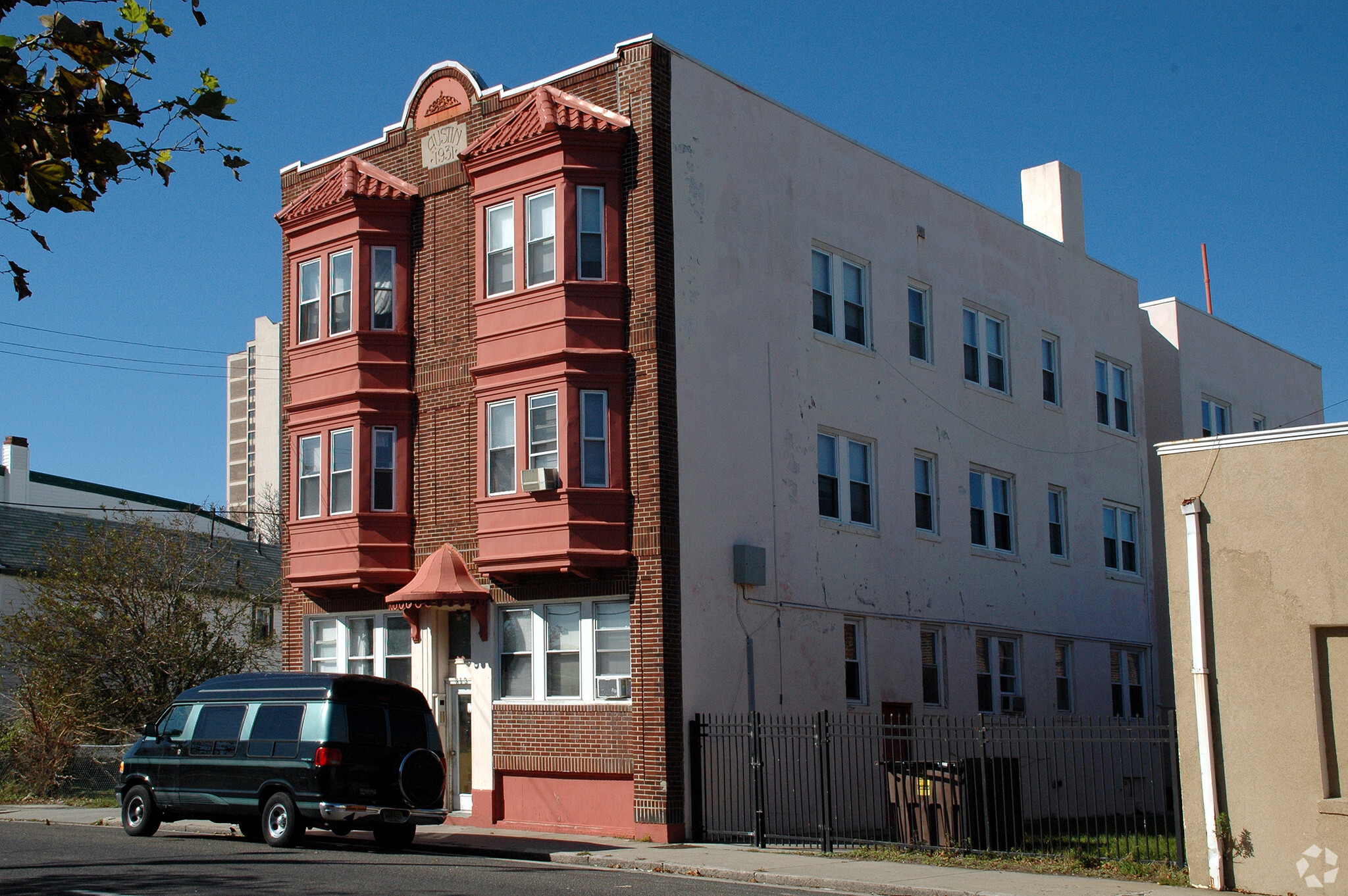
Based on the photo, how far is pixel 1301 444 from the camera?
47.4ft

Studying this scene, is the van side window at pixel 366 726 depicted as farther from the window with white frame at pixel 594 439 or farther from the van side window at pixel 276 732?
the window with white frame at pixel 594 439

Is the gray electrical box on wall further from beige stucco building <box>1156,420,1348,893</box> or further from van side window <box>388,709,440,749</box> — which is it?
beige stucco building <box>1156,420,1348,893</box>

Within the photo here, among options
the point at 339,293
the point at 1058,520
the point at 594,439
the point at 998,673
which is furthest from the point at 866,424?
the point at 339,293

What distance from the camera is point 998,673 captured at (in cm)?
2636

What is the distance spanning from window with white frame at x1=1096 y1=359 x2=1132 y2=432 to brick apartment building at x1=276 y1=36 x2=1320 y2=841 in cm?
351

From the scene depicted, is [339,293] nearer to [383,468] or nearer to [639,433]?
[383,468]

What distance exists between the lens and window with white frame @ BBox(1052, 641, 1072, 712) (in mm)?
28031

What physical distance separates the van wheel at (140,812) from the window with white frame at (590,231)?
9443mm

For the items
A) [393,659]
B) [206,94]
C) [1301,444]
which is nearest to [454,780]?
[393,659]

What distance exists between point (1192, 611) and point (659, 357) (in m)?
8.54

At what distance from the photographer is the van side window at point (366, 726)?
684 inches

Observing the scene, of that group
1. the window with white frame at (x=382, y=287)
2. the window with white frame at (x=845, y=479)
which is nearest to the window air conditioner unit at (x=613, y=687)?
the window with white frame at (x=845, y=479)

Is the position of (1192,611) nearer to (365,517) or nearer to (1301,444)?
(1301,444)

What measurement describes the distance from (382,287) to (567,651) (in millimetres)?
7194
